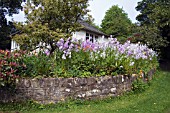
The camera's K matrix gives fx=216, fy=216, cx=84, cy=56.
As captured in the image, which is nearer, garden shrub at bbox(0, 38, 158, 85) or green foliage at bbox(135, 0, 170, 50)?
garden shrub at bbox(0, 38, 158, 85)

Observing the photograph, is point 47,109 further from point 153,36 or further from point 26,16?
point 153,36

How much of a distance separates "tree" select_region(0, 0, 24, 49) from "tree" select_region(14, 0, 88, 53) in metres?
13.4

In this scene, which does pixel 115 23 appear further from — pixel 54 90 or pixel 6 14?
pixel 54 90

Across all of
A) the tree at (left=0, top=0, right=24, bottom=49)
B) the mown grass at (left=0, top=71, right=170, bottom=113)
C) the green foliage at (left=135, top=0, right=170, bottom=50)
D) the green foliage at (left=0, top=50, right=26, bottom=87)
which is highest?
the tree at (left=0, top=0, right=24, bottom=49)

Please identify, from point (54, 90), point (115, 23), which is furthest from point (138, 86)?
point (115, 23)

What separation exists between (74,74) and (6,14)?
2501 cm

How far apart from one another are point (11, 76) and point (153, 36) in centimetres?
1200

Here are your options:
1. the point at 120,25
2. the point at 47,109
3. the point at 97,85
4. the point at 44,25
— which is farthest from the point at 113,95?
the point at 120,25

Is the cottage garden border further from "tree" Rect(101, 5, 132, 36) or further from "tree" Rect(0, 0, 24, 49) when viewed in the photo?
"tree" Rect(101, 5, 132, 36)

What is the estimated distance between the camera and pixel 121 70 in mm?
6906

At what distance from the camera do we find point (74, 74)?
6.08 metres

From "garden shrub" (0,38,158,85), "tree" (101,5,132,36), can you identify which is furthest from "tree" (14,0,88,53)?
"tree" (101,5,132,36)

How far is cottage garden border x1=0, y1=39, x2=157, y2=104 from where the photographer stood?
570cm

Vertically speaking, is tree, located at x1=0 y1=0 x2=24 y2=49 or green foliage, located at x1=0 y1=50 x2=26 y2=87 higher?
tree, located at x1=0 y1=0 x2=24 y2=49
